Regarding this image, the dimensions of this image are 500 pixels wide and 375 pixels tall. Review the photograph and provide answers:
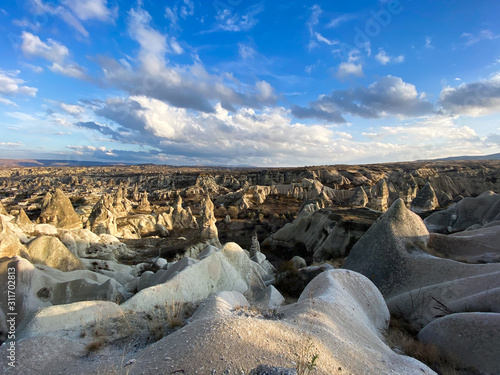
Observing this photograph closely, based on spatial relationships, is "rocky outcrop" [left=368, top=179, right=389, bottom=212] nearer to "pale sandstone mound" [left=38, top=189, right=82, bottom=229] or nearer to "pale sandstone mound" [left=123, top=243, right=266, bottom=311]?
"pale sandstone mound" [left=123, top=243, right=266, bottom=311]

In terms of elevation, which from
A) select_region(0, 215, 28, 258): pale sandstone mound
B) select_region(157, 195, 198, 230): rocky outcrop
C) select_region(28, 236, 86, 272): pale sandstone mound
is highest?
select_region(0, 215, 28, 258): pale sandstone mound

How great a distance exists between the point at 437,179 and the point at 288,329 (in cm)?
7488

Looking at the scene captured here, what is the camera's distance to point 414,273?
11.1m

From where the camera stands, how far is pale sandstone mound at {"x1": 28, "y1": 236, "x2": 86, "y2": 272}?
47.3ft

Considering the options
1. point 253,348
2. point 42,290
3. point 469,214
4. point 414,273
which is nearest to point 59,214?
point 42,290

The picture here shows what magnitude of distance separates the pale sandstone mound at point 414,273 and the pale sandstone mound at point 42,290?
37.3 feet

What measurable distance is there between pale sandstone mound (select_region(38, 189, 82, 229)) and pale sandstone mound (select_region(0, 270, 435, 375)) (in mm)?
24403

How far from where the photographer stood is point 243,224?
4588 cm

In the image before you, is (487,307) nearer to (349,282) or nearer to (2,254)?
(349,282)

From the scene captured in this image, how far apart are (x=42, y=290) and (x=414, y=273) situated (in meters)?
15.6

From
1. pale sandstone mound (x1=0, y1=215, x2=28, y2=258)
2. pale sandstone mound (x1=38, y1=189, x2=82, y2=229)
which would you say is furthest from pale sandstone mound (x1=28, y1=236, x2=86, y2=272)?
pale sandstone mound (x1=38, y1=189, x2=82, y2=229)

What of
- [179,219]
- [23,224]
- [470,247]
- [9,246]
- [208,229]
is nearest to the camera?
[470,247]

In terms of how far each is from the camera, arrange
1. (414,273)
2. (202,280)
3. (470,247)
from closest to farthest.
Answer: (202,280)
(414,273)
(470,247)

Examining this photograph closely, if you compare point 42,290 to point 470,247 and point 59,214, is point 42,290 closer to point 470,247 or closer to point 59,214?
point 470,247
